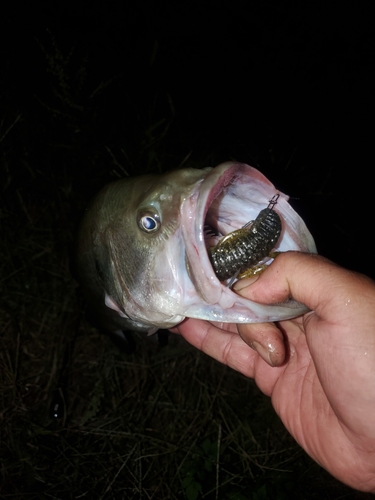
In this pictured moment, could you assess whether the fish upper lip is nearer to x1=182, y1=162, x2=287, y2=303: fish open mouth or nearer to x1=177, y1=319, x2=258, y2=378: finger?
x1=182, y1=162, x2=287, y2=303: fish open mouth

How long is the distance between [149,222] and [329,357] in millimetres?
1055

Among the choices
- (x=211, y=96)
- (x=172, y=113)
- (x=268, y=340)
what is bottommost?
(x=268, y=340)

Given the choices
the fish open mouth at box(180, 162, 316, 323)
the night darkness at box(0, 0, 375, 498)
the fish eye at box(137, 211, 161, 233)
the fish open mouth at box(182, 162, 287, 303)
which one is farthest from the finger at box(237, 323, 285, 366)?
the night darkness at box(0, 0, 375, 498)

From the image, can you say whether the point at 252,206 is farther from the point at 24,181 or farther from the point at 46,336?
the point at 24,181

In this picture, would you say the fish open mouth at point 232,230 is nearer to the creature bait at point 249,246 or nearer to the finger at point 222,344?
the creature bait at point 249,246

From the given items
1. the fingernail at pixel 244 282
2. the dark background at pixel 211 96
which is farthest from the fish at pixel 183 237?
the dark background at pixel 211 96

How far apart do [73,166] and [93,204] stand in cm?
205

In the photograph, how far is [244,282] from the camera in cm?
205

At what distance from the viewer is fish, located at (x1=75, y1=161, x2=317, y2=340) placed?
1.81 metres

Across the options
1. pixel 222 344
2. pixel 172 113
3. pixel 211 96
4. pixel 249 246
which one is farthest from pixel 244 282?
pixel 211 96

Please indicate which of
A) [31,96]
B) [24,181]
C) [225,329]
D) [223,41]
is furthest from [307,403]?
[223,41]

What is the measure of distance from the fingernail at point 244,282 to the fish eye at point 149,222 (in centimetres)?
48

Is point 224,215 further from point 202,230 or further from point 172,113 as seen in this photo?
point 172,113

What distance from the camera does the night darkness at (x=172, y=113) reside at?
169 inches
